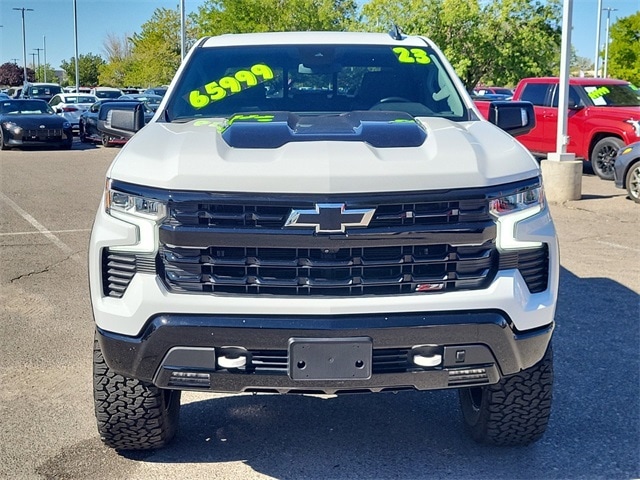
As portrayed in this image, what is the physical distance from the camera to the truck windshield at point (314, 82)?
4574 millimetres

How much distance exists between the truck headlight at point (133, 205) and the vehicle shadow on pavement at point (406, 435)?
125cm

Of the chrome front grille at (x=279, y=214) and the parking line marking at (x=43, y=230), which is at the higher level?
the chrome front grille at (x=279, y=214)

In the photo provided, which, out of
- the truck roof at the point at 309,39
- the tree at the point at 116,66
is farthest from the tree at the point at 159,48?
the truck roof at the point at 309,39

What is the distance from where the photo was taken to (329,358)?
3141 millimetres

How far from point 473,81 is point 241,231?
2695cm

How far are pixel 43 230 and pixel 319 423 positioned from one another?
6870 millimetres

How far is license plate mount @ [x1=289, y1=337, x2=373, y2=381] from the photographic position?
3.13 meters

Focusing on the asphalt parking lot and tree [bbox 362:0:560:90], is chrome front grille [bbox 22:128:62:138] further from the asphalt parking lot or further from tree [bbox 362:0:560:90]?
the asphalt parking lot

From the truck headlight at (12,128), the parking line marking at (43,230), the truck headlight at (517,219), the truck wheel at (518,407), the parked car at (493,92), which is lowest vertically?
the parking line marking at (43,230)

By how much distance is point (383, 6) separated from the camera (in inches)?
1175

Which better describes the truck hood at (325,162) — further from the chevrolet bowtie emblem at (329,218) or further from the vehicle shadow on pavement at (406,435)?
the vehicle shadow on pavement at (406,435)

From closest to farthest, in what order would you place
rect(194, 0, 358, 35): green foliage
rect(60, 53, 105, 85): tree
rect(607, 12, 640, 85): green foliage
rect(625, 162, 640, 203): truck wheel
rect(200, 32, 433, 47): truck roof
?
rect(200, 32, 433, 47): truck roof < rect(625, 162, 640, 203): truck wheel < rect(194, 0, 358, 35): green foliage < rect(607, 12, 640, 85): green foliage < rect(60, 53, 105, 85): tree

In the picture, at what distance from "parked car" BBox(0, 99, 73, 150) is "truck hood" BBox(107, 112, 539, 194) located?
20.1 metres

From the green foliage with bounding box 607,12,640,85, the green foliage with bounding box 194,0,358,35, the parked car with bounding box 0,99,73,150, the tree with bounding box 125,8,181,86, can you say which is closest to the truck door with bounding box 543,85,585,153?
the parked car with bounding box 0,99,73,150
